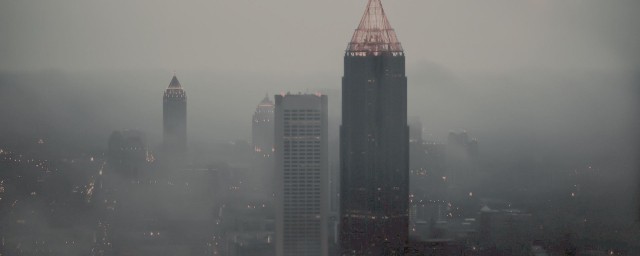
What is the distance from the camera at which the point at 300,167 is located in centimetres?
1245

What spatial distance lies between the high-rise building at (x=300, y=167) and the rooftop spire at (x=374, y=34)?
577mm

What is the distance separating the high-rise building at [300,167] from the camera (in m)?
12.0

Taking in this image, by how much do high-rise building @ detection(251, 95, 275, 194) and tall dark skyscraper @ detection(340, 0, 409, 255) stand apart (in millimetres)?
578

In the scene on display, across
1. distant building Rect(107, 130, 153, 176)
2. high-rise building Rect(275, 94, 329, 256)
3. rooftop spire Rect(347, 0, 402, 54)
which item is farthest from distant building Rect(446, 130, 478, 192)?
distant building Rect(107, 130, 153, 176)

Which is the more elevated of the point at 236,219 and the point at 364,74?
the point at 364,74

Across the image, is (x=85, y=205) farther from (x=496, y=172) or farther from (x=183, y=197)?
(x=496, y=172)

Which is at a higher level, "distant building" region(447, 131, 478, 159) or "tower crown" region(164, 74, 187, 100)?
"tower crown" region(164, 74, 187, 100)

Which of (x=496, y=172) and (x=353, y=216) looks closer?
(x=496, y=172)

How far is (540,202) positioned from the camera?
34.4 feet

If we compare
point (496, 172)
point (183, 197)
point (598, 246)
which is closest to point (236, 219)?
point (183, 197)

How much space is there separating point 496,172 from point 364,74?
155 cm

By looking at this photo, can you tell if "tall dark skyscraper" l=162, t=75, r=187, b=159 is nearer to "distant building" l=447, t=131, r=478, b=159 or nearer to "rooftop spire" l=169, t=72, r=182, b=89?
"rooftop spire" l=169, t=72, r=182, b=89

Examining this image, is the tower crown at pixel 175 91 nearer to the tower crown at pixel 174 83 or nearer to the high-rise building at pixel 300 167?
the tower crown at pixel 174 83

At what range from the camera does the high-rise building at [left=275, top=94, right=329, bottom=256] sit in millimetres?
12016
